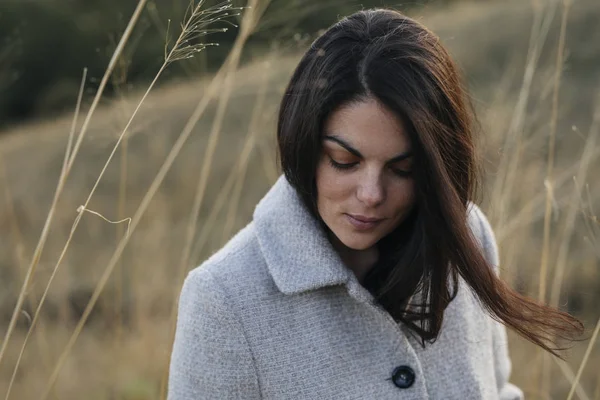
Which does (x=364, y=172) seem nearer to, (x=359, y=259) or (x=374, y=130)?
(x=374, y=130)

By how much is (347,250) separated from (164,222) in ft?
11.7

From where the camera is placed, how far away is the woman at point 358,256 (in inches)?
67.8

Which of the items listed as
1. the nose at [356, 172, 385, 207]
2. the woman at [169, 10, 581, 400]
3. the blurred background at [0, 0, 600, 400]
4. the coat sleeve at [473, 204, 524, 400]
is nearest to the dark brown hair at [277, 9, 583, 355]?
the woman at [169, 10, 581, 400]

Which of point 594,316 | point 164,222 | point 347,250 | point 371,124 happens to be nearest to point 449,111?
point 371,124

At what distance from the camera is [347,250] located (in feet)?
6.77

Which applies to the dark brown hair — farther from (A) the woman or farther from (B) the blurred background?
(B) the blurred background

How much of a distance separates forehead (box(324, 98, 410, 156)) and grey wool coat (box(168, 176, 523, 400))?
12.3 inches

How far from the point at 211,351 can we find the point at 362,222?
1.42 feet

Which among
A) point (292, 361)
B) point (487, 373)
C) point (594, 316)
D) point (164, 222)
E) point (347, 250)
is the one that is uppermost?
point (347, 250)

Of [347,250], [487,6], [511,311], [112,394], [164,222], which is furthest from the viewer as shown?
[487,6]

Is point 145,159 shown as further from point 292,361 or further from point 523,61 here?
point 292,361

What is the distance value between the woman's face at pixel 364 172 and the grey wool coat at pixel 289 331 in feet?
0.58

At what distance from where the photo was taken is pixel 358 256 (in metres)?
2.08

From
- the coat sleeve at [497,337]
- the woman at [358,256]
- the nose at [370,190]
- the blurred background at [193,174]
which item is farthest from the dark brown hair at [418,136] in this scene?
the coat sleeve at [497,337]
